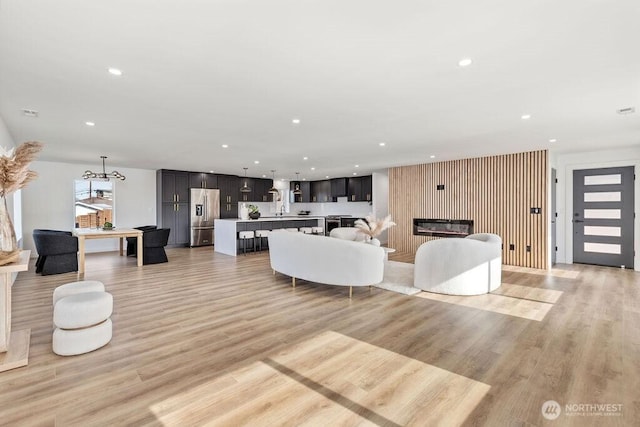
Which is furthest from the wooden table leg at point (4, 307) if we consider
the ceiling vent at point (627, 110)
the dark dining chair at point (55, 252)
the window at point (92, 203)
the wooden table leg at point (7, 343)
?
the window at point (92, 203)

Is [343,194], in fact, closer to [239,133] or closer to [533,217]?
[533,217]

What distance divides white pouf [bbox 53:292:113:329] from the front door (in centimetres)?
927

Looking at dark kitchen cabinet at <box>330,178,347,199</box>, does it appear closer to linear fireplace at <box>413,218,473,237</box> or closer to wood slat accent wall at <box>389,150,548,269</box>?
wood slat accent wall at <box>389,150,548,269</box>

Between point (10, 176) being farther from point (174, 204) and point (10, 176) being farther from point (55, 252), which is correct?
point (174, 204)

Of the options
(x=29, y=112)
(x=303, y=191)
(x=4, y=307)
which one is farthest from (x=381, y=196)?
(x=4, y=307)

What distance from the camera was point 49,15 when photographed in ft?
6.46

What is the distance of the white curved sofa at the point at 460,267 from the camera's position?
14.7 feet

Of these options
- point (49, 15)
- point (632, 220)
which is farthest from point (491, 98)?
point (632, 220)

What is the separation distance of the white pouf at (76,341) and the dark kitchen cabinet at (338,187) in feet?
32.7

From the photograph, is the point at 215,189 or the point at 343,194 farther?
the point at 343,194

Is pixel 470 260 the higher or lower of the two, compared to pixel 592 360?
higher

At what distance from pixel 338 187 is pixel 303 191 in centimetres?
194

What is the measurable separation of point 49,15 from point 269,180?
10725 millimetres

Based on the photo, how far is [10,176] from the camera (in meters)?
2.51
